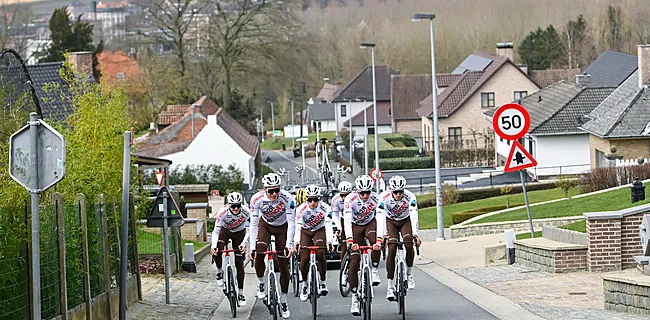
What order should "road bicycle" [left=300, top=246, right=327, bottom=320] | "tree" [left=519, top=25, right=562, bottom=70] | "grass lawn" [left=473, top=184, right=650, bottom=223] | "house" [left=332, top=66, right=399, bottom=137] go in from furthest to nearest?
"tree" [left=519, top=25, right=562, bottom=70], "house" [left=332, top=66, right=399, bottom=137], "grass lawn" [left=473, top=184, right=650, bottom=223], "road bicycle" [left=300, top=246, right=327, bottom=320]

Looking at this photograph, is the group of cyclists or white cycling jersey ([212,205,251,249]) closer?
the group of cyclists

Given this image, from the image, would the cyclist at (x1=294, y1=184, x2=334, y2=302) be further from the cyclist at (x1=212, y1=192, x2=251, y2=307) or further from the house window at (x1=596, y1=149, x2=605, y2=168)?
the house window at (x1=596, y1=149, x2=605, y2=168)

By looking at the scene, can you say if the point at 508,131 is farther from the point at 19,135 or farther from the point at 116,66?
the point at 116,66

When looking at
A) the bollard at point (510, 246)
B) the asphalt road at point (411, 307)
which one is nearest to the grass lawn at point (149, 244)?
the asphalt road at point (411, 307)

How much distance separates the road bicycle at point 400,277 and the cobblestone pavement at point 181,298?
3.09 metres

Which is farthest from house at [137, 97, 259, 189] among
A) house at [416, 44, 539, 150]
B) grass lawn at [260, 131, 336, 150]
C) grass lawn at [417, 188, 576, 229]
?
grass lawn at [260, 131, 336, 150]

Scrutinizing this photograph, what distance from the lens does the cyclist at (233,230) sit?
52.7 ft

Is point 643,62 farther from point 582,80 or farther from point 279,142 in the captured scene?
point 279,142

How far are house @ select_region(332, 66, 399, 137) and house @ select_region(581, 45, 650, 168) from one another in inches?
2246

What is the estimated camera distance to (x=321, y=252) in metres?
14.8

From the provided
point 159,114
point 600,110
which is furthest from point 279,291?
point 159,114

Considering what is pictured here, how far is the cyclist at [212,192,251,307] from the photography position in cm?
1606

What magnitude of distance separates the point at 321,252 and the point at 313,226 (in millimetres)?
385

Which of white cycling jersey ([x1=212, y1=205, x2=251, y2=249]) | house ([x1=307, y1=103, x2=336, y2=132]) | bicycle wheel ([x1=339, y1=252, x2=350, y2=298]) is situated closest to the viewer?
bicycle wheel ([x1=339, y1=252, x2=350, y2=298])
